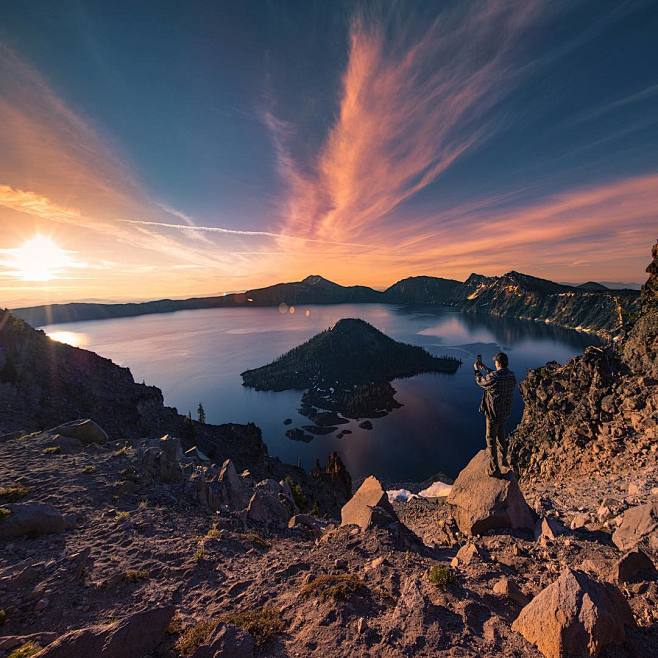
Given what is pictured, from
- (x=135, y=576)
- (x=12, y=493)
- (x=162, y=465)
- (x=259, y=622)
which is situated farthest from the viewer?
(x=162, y=465)

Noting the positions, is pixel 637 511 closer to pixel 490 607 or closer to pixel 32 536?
pixel 490 607

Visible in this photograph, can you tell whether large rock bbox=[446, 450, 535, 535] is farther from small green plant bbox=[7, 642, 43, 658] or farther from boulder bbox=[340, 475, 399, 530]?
small green plant bbox=[7, 642, 43, 658]

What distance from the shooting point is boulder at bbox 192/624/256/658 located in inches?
201

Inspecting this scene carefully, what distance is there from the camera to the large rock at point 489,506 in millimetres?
11039

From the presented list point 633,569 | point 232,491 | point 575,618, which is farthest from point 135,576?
point 633,569

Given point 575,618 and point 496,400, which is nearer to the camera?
point 575,618

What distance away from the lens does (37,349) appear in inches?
1314

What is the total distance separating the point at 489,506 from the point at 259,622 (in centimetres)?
888

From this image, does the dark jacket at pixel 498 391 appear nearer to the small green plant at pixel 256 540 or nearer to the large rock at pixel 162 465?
the small green plant at pixel 256 540

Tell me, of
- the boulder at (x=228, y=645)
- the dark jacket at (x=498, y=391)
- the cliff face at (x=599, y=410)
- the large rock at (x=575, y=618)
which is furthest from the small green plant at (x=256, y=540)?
the cliff face at (x=599, y=410)

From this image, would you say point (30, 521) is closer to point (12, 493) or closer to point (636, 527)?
point (12, 493)

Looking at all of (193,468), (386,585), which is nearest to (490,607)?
(386,585)

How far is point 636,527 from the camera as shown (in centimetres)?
918

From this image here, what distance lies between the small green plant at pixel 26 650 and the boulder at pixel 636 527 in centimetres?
1419
